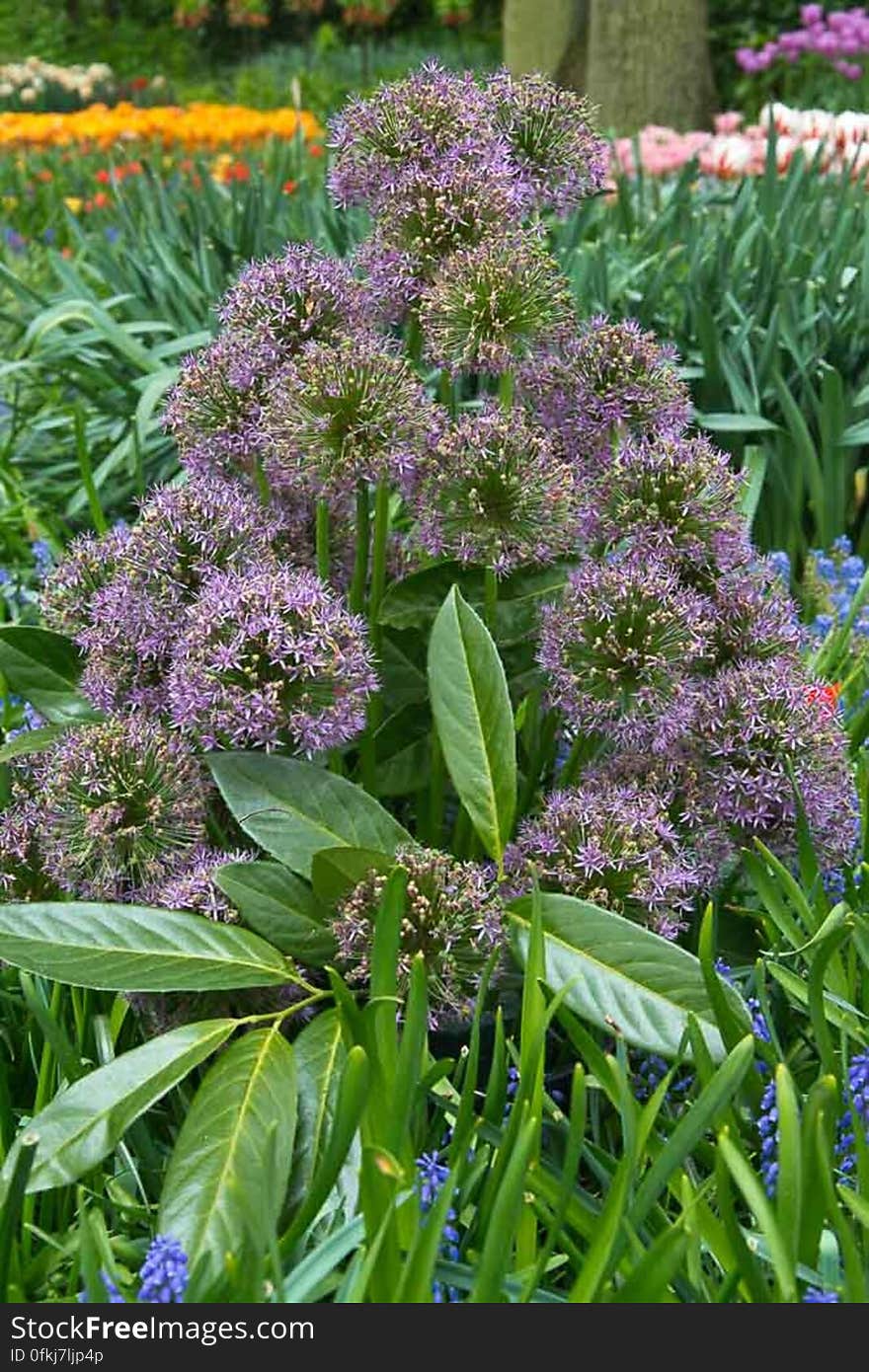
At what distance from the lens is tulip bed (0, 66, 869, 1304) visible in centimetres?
141

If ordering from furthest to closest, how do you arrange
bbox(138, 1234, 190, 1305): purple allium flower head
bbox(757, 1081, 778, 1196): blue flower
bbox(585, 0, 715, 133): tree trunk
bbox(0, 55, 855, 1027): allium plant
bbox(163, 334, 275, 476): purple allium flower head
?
bbox(585, 0, 715, 133): tree trunk < bbox(163, 334, 275, 476): purple allium flower head < bbox(0, 55, 855, 1027): allium plant < bbox(757, 1081, 778, 1196): blue flower < bbox(138, 1234, 190, 1305): purple allium flower head

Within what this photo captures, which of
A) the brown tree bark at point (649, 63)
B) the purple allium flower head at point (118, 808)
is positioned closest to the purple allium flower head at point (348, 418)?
the purple allium flower head at point (118, 808)

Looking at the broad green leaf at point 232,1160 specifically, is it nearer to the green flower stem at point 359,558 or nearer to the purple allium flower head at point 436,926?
the purple allium flower head at point 436,926

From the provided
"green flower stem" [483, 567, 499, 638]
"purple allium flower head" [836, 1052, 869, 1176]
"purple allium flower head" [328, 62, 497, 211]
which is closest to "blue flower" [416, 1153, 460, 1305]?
"purple allium flower head" [836, 1052, 869, 1176]

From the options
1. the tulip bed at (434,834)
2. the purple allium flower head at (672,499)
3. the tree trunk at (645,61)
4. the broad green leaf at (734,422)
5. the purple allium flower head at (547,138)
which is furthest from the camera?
the tree trunk at (645,61)

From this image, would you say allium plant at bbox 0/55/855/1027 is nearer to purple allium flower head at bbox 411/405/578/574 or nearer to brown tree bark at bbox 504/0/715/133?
purple allium flower head at bbox 411/405/578/574

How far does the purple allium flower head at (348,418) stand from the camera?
5.54 feet

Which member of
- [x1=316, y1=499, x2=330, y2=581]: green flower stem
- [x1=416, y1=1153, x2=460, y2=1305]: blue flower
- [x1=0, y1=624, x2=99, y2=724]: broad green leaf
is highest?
[x1=316, y1=499, x2=330, y2=581]: green flower stem

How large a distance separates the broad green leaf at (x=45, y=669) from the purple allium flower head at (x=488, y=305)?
0.56m

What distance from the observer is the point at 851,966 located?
1.84 metres

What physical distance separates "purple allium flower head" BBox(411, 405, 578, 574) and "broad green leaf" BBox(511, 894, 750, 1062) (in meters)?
0.37

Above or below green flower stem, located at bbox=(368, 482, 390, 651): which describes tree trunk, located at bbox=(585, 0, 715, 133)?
above

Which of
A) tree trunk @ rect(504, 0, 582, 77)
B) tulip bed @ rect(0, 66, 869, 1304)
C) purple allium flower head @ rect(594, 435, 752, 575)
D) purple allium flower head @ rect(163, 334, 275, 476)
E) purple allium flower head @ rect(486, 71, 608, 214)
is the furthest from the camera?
tree trunk @ rect(504, 0, 582, 77)
